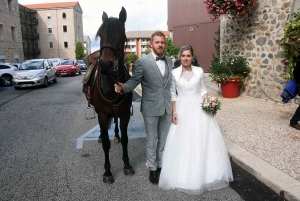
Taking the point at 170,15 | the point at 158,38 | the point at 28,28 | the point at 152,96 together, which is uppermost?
the point at 28,28

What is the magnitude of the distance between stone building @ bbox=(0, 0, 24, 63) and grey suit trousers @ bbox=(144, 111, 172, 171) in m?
38.1

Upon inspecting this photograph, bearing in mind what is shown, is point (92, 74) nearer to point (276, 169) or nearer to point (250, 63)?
point (276, 169)

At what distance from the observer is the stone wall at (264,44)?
7.52 m

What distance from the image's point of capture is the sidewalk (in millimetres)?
3355

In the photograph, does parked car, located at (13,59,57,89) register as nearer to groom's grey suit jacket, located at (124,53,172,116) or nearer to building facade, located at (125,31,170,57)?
groom's grey suit jacket, located at (124,53,172,116)

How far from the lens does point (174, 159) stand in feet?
11.2

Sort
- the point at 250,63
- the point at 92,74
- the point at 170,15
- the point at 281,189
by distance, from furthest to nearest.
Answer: the point at 170,15
the point at 250,63
the point at 92,74
the point at 281,189

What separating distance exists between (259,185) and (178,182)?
1.13 meters

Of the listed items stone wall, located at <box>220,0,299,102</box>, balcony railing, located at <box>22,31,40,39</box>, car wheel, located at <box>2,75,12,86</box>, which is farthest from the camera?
balcony railing, located at <box>22,31,40,39</box>

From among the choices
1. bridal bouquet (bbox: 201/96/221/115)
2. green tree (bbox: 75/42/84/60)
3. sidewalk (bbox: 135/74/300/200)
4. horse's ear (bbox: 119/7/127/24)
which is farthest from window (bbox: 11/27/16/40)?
bridal bouquet (bbox: 201/96/221/115)

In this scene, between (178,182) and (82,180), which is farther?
(82,180)

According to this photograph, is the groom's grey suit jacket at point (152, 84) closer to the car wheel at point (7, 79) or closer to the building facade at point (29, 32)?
the car wheel at point (7, 79)

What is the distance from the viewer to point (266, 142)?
4.71 meters

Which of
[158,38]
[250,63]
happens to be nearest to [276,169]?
[158,38]
